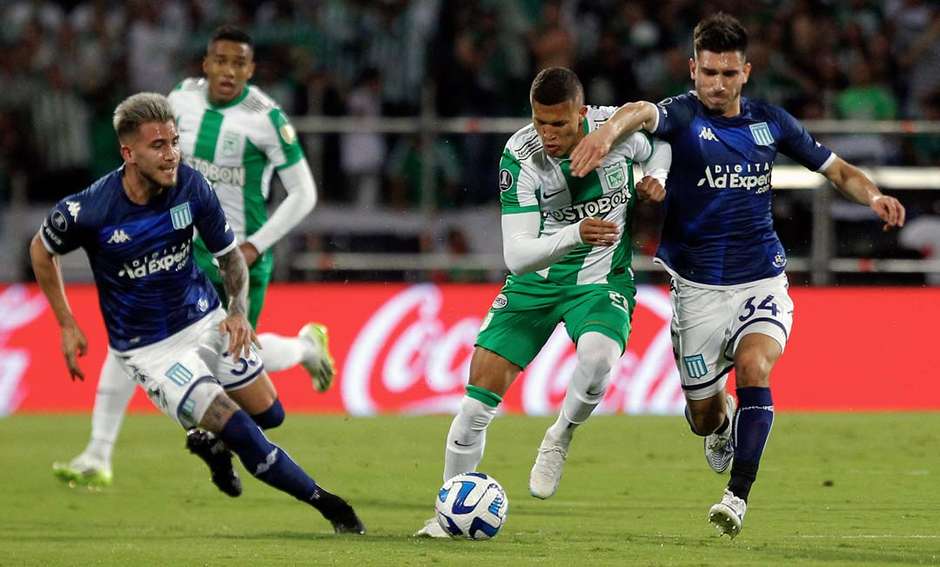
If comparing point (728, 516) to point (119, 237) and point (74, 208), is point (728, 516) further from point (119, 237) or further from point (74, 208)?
point (74, 208)

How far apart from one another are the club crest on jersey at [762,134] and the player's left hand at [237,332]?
282 cm

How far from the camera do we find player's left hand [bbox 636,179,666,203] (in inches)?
304

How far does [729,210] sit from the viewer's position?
873 centimetres

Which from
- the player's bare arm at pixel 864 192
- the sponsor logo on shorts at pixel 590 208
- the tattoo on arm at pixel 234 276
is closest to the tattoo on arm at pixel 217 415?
the tattoo on arm at pixel 234 276

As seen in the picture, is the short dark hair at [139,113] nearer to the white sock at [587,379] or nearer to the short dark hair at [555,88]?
the short dark hair at [555,88]

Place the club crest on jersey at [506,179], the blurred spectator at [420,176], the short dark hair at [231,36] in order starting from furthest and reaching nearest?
the blurred spectator at [420,176], the short dark hair at [231,36], the club crest on jersey at [506,179]

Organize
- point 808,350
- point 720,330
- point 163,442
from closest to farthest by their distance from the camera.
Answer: point 720,330 → point 163,442 → point 808,350

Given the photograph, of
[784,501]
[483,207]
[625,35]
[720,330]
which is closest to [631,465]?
[784,501]

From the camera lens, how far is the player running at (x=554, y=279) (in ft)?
27.0

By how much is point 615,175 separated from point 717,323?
3.31 feet

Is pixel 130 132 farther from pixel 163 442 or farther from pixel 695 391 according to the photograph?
pixel 163 442

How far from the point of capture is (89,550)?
8086 millimetres

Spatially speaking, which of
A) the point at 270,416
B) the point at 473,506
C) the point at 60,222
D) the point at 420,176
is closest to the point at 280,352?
the point at 270,416

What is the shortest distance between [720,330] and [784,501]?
1408mm
